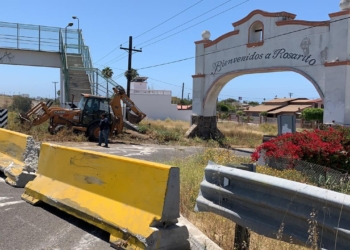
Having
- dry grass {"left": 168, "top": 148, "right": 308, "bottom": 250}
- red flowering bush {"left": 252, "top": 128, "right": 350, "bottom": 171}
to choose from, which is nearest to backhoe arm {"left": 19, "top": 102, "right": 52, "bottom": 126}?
red flowering bush {"left": 252, "top": 128, "right": 350, "bottom": 171}

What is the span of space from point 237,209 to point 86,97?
56.3 ft

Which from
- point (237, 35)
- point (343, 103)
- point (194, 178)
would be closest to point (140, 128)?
point (237, 35)

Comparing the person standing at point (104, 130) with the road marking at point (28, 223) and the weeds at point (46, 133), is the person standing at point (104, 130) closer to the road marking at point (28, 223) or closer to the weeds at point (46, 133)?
the weeds at point (46, 133)

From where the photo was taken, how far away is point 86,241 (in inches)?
195

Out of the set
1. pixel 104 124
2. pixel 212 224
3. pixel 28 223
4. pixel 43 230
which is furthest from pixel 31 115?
pixel 212 224

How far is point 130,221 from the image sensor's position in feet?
15.3

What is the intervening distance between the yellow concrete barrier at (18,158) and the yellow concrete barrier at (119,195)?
1372 millimetres

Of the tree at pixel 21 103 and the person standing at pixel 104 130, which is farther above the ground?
the tree at pixel 21 103

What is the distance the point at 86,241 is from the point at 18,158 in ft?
14.2

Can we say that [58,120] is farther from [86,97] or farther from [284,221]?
[284,221]

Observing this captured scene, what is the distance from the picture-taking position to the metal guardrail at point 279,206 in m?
3.18

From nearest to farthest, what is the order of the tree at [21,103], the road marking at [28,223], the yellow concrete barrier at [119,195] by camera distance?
the yellow concrete barrier at [119,195]
the road marking at [28,223]
the tree at [21,103]

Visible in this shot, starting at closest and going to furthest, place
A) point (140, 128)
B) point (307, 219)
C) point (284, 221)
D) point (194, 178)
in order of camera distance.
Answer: point (307, 219), point (284, 221), point (194, 178), point (140, 128)

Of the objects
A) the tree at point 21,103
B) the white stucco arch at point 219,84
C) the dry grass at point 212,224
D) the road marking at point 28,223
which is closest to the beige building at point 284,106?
the tree at point 21,103
